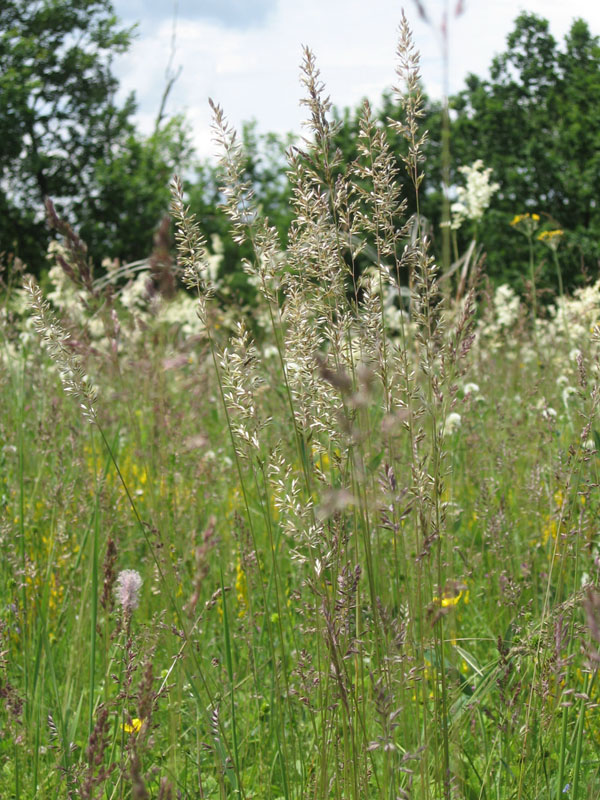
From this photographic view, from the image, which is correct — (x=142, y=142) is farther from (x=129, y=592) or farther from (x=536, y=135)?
(x=129, y=592)

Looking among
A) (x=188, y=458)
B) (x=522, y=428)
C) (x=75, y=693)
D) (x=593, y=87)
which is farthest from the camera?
(x=593, y=87)

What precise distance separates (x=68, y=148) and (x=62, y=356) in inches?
1129

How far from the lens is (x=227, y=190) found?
112cm

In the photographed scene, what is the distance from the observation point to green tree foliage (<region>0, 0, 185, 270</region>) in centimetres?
2575

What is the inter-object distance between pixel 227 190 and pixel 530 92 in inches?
1203

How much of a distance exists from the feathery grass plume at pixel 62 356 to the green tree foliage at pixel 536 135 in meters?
24.1

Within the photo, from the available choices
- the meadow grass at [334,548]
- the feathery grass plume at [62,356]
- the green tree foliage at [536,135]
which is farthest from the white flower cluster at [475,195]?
the green tree foliage at [536,135]

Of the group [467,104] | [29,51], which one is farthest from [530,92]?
[29,51]

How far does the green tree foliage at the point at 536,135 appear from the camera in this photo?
25125 millimetres

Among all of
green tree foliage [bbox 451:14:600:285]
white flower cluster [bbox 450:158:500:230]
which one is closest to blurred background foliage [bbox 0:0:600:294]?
green tree foliage [bbox 451:14:600:285]

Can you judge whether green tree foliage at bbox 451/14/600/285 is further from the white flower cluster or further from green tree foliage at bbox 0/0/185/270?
the white flower cluster

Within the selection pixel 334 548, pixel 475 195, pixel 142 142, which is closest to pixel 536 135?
pixel 142 142

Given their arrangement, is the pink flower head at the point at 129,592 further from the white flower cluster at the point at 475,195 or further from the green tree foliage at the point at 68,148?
the green tree foliage at the point at 68,148

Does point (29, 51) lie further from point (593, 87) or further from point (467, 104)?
point (593, 87)
